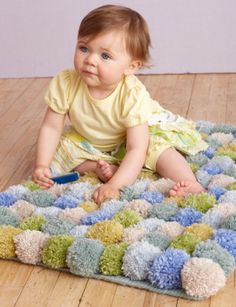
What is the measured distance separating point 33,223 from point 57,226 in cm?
5

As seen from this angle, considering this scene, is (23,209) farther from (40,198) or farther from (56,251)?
(56,251)

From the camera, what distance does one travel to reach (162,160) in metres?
1.47

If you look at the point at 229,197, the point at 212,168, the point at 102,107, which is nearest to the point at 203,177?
the point at 212,168

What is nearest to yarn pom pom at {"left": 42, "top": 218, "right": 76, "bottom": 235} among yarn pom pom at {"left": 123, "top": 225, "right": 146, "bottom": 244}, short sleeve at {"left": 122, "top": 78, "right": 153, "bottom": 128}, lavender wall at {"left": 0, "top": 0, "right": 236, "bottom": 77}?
yarn pom pom at {"left": 123, "top": 225, "right": 146, "bottom": 244}

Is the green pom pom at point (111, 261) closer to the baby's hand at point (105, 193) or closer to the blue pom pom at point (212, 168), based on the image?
the baby's hand at point (105, 193)

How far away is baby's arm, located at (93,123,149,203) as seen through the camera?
4.51ft

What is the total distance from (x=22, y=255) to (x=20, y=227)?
0.30 feet

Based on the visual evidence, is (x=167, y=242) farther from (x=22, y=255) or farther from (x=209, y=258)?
(x=22, y=255)

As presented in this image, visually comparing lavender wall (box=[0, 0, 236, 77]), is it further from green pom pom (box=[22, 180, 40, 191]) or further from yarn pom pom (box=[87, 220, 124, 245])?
yarn pom pom (box=[87, 220, 124, 245])

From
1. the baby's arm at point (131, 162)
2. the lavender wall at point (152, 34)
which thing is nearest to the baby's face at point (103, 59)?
the baby's arm at point (131, 162)

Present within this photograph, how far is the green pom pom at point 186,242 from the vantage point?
Answer: 1104 mm

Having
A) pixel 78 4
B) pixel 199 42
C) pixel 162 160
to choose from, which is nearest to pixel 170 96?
pixel 199 42

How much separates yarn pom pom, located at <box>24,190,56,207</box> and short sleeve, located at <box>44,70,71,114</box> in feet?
0.75

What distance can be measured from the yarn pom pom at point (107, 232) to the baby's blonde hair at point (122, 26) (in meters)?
0.43
